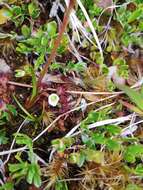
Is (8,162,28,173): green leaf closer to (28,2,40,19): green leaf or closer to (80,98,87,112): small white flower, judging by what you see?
(80,98,87,112): small white flower

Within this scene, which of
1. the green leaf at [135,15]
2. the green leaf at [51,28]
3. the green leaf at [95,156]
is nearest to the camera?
the green leaf at [95,156]

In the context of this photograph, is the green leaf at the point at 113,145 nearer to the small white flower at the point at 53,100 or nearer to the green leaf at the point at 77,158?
the green leaf at the point at 77,158

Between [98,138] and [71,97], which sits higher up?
[71,97]

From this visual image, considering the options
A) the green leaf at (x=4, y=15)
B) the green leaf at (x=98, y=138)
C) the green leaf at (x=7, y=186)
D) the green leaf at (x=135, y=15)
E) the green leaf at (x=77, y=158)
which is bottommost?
the green leaf at (x=7, y=186)

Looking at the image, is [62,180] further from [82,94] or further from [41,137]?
[82,94]

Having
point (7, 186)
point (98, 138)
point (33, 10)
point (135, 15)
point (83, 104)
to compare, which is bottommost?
point (7, 186)

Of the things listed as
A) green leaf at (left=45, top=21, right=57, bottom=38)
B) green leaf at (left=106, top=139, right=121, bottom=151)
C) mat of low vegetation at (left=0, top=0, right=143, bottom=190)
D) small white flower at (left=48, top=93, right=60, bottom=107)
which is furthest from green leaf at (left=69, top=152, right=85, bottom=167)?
green leaf at (left=45, top=21, right=57, bottom=38)

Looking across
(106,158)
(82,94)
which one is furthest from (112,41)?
(106,158)

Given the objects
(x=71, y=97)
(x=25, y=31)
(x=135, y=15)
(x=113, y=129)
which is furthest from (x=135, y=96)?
(x=25, y=31)

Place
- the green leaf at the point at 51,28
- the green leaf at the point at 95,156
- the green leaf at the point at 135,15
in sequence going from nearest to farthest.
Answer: the green leaf at the point at 95,156, the green leaf at the point at 51,28, the green leaf at the point at 135,15

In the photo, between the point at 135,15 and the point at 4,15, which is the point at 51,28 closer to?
the point at 4,15

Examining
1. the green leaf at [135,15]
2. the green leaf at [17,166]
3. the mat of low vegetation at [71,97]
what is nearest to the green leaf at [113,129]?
the mat of low vegetation at [71,97]
